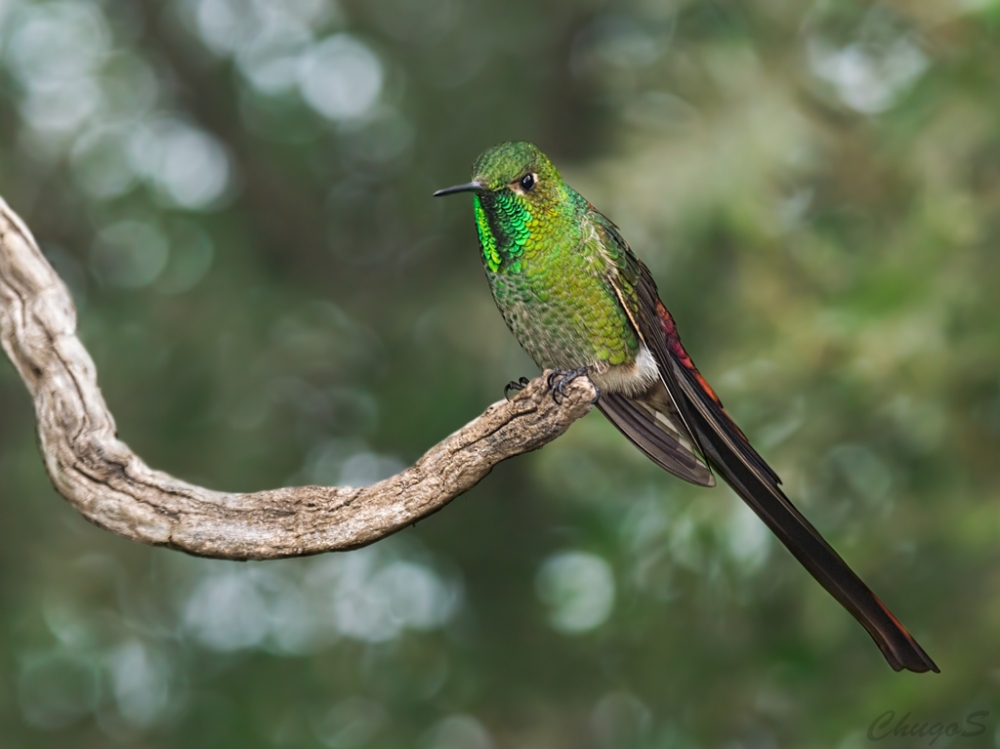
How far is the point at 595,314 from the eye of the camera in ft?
12.0

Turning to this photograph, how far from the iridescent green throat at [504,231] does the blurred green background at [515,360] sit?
7.02ft

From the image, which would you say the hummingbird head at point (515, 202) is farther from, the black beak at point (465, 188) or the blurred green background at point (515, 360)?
the blurred green background at point (515, 360)

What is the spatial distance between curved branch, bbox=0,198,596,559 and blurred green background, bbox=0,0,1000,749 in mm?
2755

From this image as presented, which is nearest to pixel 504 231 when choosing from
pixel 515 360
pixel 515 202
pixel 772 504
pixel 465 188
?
pixel 515 202

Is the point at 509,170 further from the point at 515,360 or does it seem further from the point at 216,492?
the point at 515,360

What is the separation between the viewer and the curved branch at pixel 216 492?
9.32 feet

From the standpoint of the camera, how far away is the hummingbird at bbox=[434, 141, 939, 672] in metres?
3.37

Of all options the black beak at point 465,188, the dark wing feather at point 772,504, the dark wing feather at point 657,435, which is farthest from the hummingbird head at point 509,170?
the dark wing feather at point 657,435

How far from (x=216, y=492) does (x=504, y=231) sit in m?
1.28

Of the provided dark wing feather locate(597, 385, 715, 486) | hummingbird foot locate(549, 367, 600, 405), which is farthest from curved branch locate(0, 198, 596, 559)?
dark wing feather locate(597, 385, 715, 486)

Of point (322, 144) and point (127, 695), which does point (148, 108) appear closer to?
point (322, 144)

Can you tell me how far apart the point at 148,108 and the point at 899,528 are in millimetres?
7686

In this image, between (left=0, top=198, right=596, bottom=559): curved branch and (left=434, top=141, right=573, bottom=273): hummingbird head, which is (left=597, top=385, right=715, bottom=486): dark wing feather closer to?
(left=434, top=141, right=573, bottom=273): hummingbird head

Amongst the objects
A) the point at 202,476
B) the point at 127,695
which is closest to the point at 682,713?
the point at 202,476
